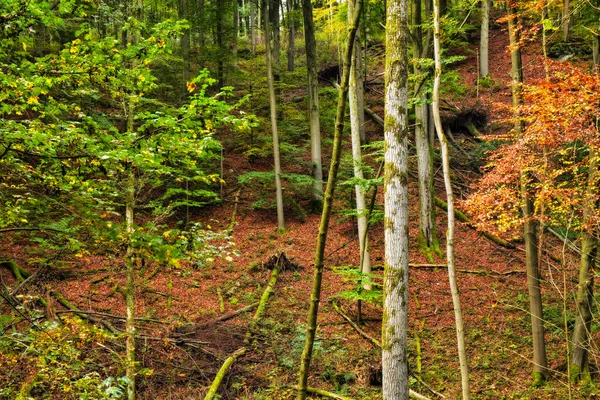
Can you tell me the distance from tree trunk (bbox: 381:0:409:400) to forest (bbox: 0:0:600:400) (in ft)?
0.09

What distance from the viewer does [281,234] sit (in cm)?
1480

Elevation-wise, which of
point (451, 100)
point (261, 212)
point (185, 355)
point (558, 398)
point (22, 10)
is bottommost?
Result: point (558, 398)

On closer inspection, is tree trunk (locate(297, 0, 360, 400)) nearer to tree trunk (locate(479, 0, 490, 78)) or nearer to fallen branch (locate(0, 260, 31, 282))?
fallen branch (locate(0, 260, 31, 282))

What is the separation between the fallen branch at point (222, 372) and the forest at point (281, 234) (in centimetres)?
5

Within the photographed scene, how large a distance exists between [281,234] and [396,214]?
9.63 m

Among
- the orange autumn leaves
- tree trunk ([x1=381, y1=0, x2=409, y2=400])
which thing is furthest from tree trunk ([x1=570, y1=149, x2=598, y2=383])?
tree trunk ([x1=381, y1=0, x2=409, y2=400])

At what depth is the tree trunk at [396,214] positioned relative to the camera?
528 cm

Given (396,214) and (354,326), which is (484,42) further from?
(396,214)

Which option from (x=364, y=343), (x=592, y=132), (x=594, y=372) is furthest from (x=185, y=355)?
(x=592, y=132)

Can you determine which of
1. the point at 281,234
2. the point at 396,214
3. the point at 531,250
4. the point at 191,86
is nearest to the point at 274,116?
the point at 281,234

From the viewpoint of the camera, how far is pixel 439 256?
1323 centimetres

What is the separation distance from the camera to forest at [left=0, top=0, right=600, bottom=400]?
13.2 ft

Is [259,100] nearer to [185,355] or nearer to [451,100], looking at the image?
[451,100]

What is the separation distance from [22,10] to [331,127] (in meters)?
15.7
